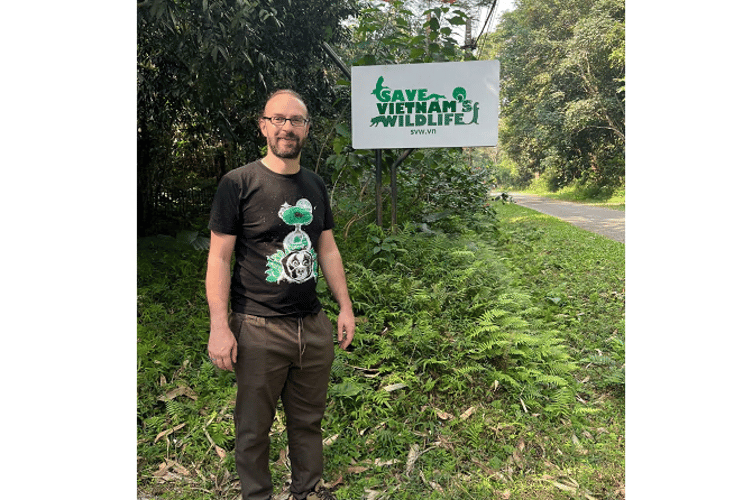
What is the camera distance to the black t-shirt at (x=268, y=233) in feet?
6.82

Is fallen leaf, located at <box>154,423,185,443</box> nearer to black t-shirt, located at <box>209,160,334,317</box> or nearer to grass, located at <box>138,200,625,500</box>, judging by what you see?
grass, located at <box>138,200,625,500</box>

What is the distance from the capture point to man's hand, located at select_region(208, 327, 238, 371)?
81.7 inches

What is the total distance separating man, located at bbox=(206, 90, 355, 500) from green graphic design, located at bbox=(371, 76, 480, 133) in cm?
254

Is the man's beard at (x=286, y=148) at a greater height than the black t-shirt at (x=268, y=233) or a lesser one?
greater

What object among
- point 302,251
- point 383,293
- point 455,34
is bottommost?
point 383,293

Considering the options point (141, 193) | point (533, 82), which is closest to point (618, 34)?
point (533, 82)

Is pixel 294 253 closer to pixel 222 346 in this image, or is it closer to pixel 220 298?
pixel 220 298

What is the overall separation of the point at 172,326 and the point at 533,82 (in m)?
18.8

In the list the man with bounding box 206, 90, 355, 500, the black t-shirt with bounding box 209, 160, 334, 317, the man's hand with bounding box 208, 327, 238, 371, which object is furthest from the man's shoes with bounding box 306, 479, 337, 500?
the black t-shirt with bounding box 209, 160, 334, 317

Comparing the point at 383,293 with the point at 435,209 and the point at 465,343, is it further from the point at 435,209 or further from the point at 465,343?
the point at 435,209

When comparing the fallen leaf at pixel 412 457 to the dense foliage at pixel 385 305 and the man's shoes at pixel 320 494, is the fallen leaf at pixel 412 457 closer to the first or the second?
the dense foliage at pixel 385 305

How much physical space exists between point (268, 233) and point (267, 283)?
20 centimetres

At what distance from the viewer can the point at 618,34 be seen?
15211 mm

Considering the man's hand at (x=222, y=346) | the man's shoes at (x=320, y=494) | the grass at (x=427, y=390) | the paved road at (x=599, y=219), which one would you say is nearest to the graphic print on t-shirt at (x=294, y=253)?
the man's hand at (x=222, y=346)
